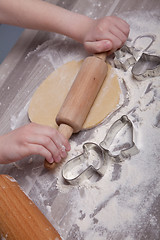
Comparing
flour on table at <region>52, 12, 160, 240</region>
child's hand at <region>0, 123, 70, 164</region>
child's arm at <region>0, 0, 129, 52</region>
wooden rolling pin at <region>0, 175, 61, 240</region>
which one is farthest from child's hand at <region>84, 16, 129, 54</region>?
wooden rolling pin at <region>0, 175, 61, 240</region>

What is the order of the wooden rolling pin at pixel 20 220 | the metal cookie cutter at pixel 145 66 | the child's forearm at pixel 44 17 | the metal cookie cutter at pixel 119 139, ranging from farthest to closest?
the child's forearm at pixel 44 17
the metal cookie cutter at pixel 145 66
the metal cookie cutter at pixel 119 139
the wooden rolling pin at pixel 20 220

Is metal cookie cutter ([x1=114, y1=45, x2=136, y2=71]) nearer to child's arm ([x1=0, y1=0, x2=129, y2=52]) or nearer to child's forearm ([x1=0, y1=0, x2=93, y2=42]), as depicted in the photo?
child's arm ([x1=0, y1=0, x2=129, y2=52])

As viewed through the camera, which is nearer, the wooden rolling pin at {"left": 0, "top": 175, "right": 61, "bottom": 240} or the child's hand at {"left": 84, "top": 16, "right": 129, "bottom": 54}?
the wooden rolling pin at {"left": 0, "top": 175, "right": 61, "bottom": 240}

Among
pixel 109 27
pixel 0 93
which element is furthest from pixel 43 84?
pixel 109 27

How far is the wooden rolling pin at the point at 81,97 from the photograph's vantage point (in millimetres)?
920

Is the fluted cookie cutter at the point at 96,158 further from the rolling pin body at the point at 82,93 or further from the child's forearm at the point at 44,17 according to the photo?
the child's forearm at the point at 44,17

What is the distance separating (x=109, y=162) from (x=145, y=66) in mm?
332

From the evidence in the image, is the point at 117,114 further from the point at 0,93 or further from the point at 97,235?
the point at 0,93

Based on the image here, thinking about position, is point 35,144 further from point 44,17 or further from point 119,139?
point 44,17

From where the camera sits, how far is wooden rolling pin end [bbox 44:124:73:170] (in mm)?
909

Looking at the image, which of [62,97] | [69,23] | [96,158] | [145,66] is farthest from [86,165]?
[69,23]

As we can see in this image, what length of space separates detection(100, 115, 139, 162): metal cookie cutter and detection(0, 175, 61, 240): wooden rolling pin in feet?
0.81

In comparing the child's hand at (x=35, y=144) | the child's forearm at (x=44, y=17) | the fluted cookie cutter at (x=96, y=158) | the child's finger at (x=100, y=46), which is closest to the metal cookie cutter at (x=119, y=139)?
the fluted cookie cutter at (x=96, y=158)

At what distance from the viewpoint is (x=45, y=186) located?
92 cm
